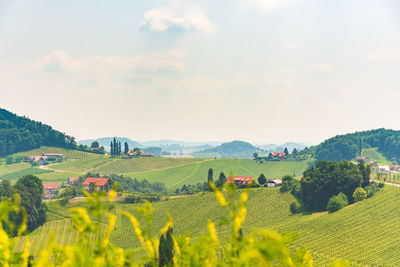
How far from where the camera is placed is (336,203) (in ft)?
336

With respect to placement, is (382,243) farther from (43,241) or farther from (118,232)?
(43,241)

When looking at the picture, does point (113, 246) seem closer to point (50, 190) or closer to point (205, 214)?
point (205, 214)

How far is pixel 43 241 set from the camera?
10475 centimetres

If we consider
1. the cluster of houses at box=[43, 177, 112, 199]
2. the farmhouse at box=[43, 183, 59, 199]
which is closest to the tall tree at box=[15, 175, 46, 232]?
the cluster of houses at box=[43, 177, 112, 199]

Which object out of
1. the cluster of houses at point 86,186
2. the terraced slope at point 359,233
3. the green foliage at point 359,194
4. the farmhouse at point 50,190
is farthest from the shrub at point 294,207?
the farmhouse at point 50,190

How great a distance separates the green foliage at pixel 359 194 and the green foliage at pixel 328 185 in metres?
2.91

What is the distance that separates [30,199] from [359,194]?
312ft

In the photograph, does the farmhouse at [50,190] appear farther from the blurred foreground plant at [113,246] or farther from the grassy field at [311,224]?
the blurred foreground plant at [113,246]

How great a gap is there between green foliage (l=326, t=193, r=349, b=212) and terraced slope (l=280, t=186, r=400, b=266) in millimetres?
2166

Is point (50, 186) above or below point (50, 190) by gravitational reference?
above

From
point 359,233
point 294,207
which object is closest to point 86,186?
point 294,207

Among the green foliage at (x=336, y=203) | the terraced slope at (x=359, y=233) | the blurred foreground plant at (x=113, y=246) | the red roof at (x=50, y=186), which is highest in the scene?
the blurred foreground plant at (x=113, y=246)

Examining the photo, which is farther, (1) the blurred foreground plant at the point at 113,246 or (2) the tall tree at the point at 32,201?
(2) the tall tree at the point at 32,201

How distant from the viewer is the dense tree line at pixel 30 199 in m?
117
